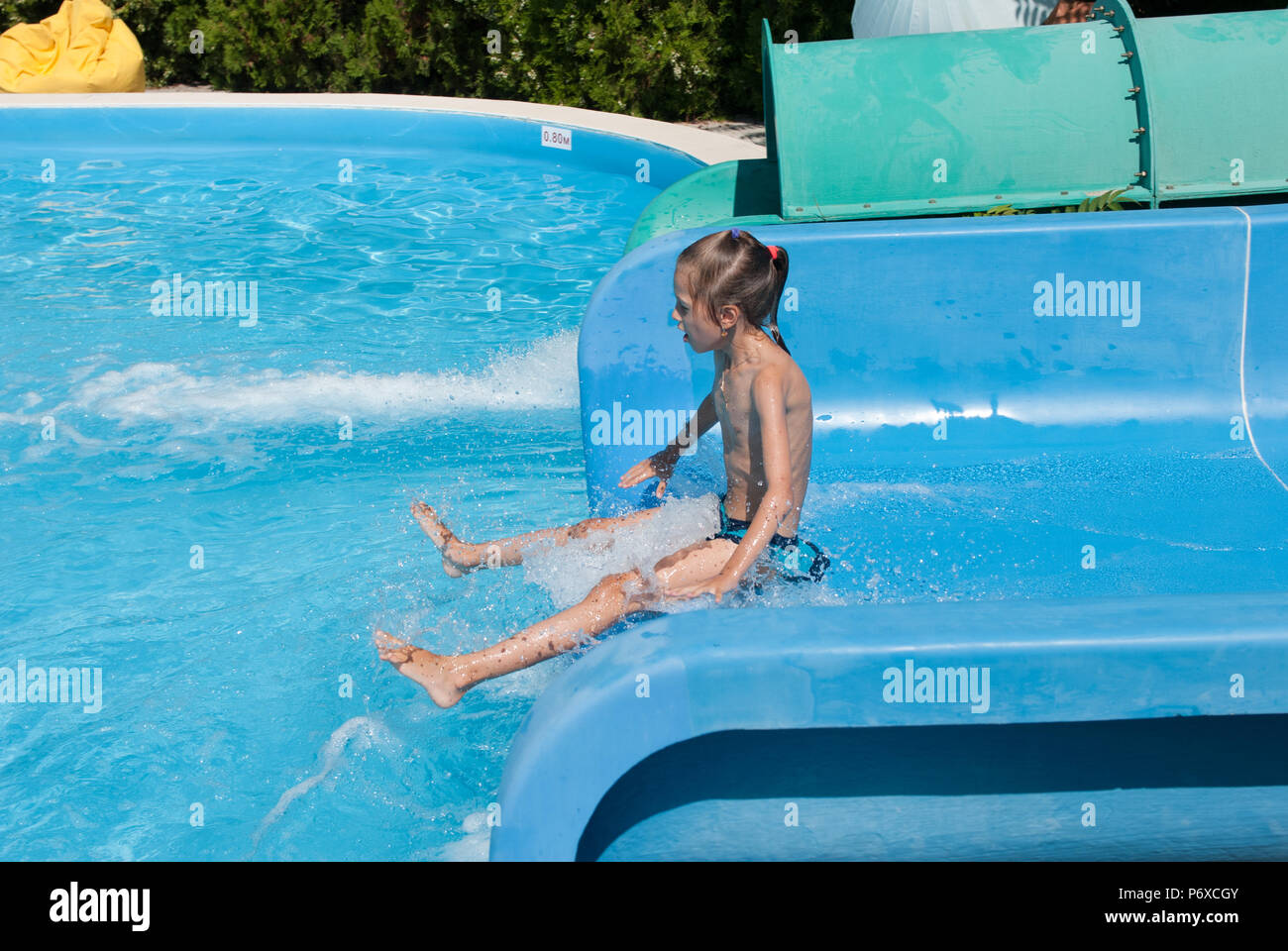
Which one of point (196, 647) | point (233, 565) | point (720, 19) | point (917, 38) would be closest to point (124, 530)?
point (233, 565)

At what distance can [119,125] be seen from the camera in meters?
9.44

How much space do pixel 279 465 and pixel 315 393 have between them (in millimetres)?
677

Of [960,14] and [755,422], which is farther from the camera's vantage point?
[960,14]

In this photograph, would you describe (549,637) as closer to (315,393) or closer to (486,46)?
(315,393)

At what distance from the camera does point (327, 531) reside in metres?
4.25

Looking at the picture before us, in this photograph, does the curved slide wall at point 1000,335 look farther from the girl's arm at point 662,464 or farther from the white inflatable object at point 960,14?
the white inflatable object at point 960,14

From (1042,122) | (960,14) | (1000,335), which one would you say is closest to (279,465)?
(1000,335)

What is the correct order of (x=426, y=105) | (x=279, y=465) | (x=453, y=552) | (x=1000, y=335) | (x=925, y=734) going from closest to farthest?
(x=925, y=734) → (x=453, y=552) → (x=1000, y=335) → (x=279, y=465) → (x=426, y=105)

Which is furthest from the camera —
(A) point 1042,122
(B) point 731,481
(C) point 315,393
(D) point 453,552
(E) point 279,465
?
(C) point 315,393

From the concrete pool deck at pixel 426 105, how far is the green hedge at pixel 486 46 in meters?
0.37

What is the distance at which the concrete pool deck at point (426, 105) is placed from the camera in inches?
339

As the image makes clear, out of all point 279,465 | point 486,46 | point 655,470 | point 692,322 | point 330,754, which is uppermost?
point 486,46

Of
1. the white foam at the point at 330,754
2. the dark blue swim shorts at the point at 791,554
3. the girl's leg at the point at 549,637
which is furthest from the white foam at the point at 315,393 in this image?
the girl's leg at the point at 549,637
